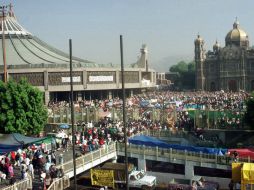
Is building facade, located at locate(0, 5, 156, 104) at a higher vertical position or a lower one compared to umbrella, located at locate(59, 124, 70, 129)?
higher

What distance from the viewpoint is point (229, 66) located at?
111m

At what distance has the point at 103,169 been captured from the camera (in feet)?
80.5

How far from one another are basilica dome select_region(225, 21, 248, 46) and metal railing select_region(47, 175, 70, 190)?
328ft

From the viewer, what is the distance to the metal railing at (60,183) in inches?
819

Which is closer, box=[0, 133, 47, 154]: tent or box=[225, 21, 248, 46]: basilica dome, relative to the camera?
box=[0, 133, 47, 154]: tent

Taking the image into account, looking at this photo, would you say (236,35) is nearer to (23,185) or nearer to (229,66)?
(229,66)

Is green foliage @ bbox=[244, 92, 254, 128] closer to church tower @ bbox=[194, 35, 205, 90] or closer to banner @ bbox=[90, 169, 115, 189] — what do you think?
banner @ bbox=[90, 169, 115, 189]

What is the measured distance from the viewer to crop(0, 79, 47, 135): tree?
3281cm

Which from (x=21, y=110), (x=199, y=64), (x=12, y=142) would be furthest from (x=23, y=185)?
(x=199, y=64)

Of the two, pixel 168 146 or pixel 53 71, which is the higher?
pixel 53 71

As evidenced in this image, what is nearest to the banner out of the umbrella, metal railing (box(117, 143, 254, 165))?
metal railing (box(117, 143, 254, 165))

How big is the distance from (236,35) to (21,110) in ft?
301

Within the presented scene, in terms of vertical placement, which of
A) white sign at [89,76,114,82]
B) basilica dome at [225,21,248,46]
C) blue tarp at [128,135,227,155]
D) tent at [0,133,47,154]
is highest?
basilica dome at [225,21,248,46]

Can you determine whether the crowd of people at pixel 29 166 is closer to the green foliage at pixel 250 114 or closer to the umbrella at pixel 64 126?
the umbrella at pixel 64 126
